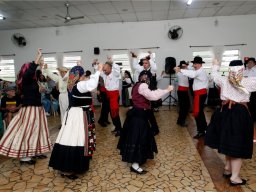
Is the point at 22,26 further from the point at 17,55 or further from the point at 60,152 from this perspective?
the point at 60,152

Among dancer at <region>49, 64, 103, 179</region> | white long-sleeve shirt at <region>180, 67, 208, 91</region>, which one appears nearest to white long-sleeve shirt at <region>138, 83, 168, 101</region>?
dancer at <region>49, 64, 103, 179</region>

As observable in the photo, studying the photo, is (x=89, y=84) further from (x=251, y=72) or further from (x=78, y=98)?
(x=251, y=72)

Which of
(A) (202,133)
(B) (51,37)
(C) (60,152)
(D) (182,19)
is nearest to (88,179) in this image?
(C) (60,152)

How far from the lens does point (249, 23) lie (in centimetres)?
833

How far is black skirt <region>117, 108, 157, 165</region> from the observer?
2924 mm

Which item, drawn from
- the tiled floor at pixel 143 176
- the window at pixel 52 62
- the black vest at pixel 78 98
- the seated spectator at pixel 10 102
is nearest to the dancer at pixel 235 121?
the tiled floor at pixel 143 176

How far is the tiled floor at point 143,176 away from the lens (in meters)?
2.63

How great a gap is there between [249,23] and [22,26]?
28.3 feet

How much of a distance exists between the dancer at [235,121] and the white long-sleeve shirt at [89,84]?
1.43 m

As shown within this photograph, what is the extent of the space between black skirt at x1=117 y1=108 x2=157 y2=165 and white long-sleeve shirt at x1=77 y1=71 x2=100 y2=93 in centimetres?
72

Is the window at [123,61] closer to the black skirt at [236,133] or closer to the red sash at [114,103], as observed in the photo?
the red sash at [114,103]

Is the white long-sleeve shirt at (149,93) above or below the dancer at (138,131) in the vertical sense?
above

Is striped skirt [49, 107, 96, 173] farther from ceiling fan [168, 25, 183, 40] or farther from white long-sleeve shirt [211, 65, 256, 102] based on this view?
ceiling fan [168, 25, 183, 40]

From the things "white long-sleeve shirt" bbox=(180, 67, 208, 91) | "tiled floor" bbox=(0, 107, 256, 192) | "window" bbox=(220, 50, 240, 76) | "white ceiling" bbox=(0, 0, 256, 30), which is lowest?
"tiled floor" bbox=(0, 107, 256, 192)
